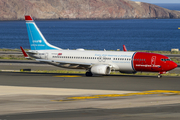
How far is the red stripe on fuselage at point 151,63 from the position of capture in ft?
154

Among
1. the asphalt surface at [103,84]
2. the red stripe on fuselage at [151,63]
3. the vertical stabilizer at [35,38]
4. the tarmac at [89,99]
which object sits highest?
the vertical stabilizer at [35,38]

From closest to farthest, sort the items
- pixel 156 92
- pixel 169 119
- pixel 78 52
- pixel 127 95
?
pixel 169 119 < pixel 127 95 < pixel 156 92 < pixel 78 52

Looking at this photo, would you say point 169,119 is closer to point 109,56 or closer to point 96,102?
point 96,102

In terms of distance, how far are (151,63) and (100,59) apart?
787cm

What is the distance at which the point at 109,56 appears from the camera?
49844 mm

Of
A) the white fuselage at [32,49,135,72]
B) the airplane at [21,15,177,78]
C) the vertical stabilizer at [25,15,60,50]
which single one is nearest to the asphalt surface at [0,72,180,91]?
the airplane at [21,15,177,78]

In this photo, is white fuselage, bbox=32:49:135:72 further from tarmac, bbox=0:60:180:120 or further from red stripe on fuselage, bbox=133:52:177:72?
tarmac, bbox=0:60:180:120

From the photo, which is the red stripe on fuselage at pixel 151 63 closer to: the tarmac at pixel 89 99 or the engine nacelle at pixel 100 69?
the tarmac at pixel 89 99

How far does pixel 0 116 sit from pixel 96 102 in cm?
875

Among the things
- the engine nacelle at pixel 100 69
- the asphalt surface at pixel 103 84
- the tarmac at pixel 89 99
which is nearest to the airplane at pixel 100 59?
the engine nacelle at pixel 100 69

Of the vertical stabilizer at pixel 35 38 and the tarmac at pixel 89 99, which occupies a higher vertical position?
the vertical stabilizer at pixel 35 38

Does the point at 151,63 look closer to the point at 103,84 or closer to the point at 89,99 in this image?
the point at 103,84

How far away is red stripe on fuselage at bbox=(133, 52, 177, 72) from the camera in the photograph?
46875 millimetres

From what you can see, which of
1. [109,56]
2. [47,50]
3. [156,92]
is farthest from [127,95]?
[47,50]
